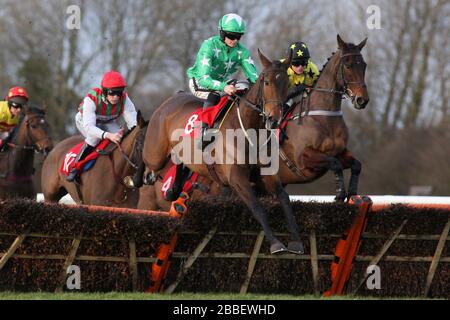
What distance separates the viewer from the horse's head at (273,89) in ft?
24.6

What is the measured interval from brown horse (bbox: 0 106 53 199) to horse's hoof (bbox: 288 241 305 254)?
4.63 m

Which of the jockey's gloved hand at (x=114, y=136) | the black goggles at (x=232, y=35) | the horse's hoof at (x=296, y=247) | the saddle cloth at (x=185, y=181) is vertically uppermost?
the black goggles at (x=232, y=35)

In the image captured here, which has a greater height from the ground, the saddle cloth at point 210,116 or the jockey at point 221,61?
the jockey at point 221,61

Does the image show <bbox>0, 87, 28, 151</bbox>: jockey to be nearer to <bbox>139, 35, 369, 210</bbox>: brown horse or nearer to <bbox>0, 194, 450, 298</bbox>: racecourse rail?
<bbox>139, 35, 369, 210</bbox>: brown horse

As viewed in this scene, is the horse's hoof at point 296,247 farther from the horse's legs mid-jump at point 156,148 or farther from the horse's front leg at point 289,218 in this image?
the horse's legs mid-jump at point 156,148

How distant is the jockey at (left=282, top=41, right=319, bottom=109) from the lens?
9.87 metres

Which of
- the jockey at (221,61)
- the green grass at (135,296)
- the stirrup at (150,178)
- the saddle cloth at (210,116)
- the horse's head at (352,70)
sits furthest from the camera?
the stirrup at (150,178)

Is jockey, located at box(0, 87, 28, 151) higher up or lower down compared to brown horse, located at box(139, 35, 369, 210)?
lower down

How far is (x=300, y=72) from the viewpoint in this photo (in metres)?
10.1

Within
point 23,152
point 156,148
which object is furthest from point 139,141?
point 23,152

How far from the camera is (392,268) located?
26.6 ft

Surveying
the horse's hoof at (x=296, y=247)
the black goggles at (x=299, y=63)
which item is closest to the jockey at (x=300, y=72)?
the black goggles at (x=299, y=63)

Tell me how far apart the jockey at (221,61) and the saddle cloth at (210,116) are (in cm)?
6

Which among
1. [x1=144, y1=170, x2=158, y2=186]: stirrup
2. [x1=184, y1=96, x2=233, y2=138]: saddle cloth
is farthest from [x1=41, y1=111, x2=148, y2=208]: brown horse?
[x1=184, y1=96, x2=233, y2=138]: saddle cloth
